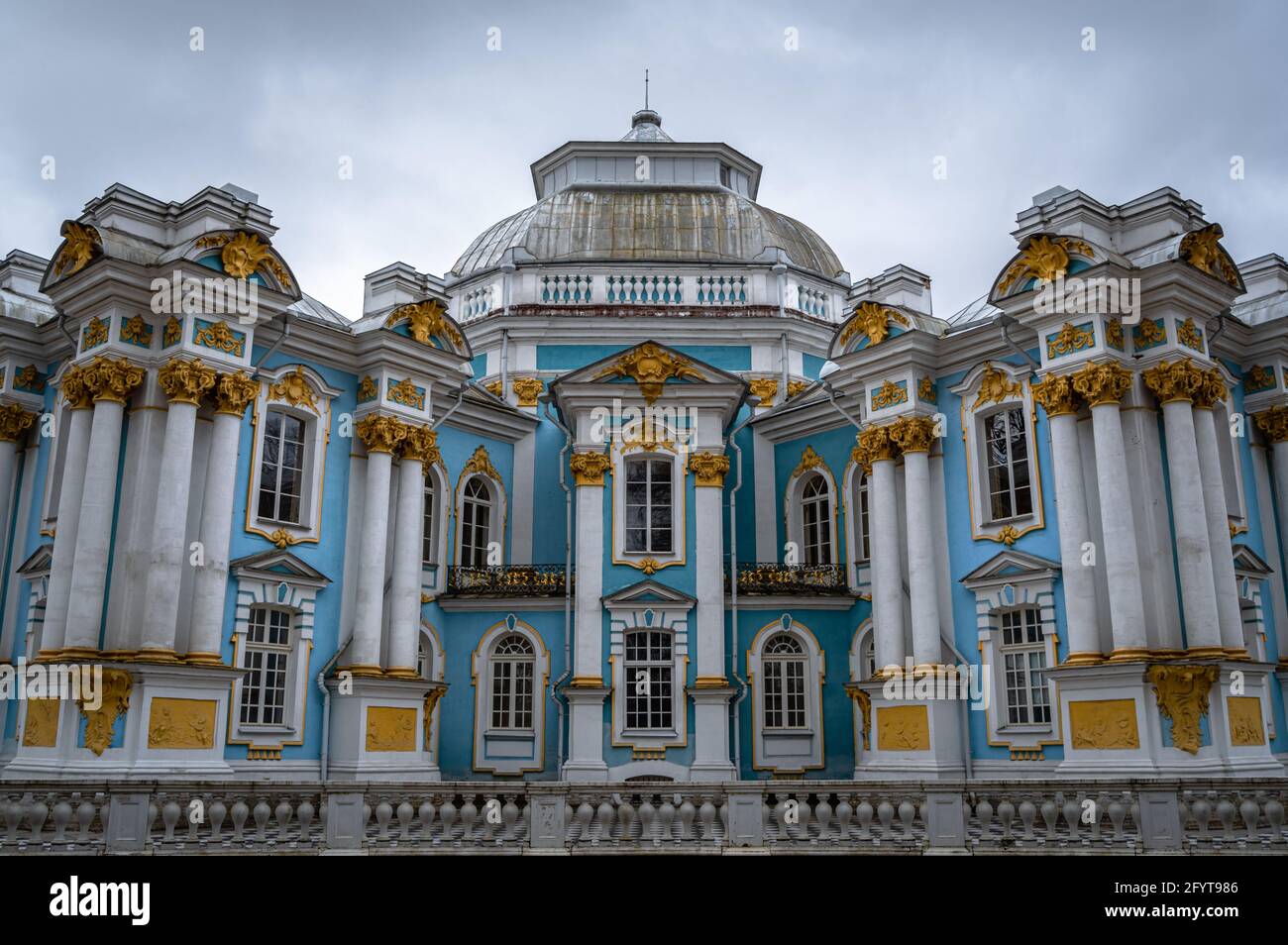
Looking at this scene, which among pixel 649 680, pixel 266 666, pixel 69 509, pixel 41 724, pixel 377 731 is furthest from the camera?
pixel 649 680

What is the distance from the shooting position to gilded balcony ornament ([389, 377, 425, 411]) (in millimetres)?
19953

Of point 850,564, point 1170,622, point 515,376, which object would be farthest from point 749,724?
point 515,376

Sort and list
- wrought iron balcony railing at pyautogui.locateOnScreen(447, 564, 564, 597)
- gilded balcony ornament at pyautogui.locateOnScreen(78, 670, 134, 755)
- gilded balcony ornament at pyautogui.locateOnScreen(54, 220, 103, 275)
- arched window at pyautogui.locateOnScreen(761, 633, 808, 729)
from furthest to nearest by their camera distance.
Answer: wrought iron balcony railing at pyautogui.locateOnScreen(447, 564, 564, 597) → arched window at pyautogui.locateOnScreen(761, 633, 808, 729) → gilded balcony ornament at pyautogui.locateOnScreen(54, 220, 103, 275) → gilded balcony ornament at pyautogui.locateOnScreen(78, 670, 134, 755)

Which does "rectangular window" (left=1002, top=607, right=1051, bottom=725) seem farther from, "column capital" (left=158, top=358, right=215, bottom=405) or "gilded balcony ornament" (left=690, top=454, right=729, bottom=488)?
"column capital" (left=158, top=358, right=215, bottom=405)

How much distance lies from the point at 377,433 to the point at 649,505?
5.58 metres

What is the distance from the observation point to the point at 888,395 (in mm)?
20422

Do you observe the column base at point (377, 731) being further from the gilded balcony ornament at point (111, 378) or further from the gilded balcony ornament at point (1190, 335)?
the gilded balcony ornament at point (1190, 335)

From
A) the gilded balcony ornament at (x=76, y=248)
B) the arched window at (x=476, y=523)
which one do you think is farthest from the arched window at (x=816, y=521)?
the gilded balcony ornament at (x=76, y=248)

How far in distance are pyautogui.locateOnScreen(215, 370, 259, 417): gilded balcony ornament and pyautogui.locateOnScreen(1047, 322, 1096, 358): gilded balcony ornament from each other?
505 inches

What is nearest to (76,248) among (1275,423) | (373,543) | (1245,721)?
(373,543)

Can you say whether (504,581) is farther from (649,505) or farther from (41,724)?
(41,724)

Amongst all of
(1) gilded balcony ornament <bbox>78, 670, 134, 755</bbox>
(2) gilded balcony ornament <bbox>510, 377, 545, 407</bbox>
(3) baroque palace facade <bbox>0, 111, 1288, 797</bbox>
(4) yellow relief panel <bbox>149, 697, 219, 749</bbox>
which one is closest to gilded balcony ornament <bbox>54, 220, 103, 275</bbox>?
(3) baroque palace facade <bbox>0, 111, 1288, 797</bbox>

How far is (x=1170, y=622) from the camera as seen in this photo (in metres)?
16.4

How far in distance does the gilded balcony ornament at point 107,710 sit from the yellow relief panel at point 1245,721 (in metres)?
15.6
